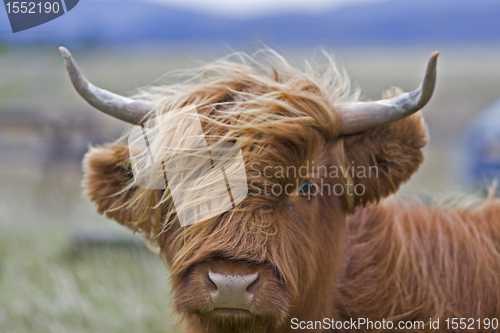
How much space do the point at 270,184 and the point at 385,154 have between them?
2.59 ft

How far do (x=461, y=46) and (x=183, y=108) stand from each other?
219ft

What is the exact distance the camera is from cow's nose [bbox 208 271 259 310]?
2055 mm

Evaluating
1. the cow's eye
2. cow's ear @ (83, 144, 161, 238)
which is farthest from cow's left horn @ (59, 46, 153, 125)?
the cow's eye

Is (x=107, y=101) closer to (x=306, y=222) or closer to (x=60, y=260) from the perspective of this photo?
(x=306, y=222)

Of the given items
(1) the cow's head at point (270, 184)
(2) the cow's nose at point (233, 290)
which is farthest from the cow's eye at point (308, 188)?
(2) the cow's nose at point (233, 290)

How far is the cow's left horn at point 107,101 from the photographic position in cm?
247

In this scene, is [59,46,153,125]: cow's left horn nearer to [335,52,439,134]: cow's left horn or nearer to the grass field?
the grass field

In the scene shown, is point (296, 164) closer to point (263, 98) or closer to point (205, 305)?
point (263, 98)

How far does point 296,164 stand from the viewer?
8.04 feet

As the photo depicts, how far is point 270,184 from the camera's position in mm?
2338

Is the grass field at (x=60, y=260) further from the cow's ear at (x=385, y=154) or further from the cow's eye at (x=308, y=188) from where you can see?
the cow's eye at (x=308, y=188)

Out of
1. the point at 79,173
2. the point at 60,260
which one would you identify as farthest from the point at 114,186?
the point at 79,173

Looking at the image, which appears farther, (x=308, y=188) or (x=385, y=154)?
(x=385, y=154)

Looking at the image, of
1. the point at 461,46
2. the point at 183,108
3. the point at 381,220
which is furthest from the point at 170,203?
the point at 461,46
